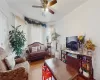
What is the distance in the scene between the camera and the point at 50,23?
20.9 ft

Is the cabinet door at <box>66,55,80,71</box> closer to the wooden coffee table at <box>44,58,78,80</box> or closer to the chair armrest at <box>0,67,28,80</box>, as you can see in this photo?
the wooden coffee table at <box>44,58,78,80</box>

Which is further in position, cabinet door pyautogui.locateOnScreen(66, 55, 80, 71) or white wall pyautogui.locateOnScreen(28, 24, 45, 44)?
white wall pyautogui.locateOnScreen(28, 24, 45, 44)

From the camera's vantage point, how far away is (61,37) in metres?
5.18

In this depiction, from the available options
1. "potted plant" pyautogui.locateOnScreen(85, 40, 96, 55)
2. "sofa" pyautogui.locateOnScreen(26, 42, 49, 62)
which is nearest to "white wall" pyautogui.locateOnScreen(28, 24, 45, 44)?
"sofa" pyautogui.locateOnScreen(26, 42, 49, 62)

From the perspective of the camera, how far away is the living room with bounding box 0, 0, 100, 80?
9.28 feet

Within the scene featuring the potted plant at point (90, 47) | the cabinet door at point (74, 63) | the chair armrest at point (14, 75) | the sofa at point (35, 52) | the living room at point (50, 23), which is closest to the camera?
the chair armrest at point (14, 75)

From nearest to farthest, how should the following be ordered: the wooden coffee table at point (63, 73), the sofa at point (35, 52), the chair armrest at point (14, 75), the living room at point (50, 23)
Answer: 1. the wooden coffee table at point (63, 73)
2. the chair armrest at point (14, 75)
3. the living room at point (50, 23)
4. the sofa at point (35, 52)

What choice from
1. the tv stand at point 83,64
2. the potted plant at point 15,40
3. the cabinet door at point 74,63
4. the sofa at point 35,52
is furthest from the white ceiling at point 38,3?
the sofa at point 35,52

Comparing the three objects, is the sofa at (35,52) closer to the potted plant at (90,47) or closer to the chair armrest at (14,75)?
the chair armrest at (14,75)

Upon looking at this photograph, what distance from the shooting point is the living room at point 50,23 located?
2.83 metres

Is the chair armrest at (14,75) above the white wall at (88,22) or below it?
below

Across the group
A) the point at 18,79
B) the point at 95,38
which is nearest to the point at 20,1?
the point at 18,79

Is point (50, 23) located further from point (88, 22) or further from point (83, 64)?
point (83, 64)

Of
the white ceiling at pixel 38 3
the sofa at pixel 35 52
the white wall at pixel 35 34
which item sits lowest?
the sofa at pixel 35 52
